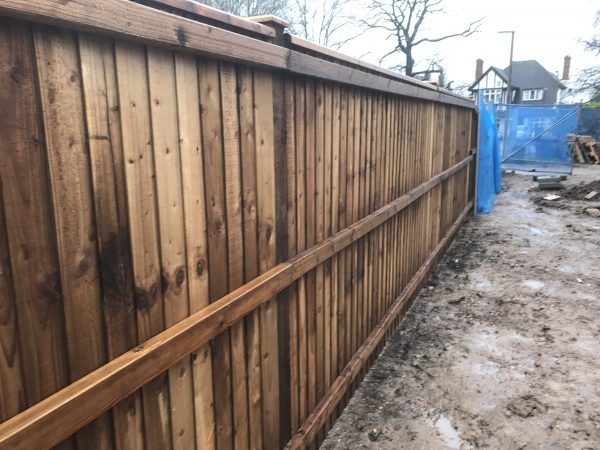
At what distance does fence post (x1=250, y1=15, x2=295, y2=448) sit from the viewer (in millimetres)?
2111

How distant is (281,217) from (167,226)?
81 centimetres

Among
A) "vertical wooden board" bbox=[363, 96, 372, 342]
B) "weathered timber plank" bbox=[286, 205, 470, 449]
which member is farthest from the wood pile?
"vertical wooden board" bbox=[363, 96, 372, 342]

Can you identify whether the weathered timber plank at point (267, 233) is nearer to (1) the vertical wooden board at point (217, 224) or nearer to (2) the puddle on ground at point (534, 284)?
(1) the vertical wooden board at point (217, 224)

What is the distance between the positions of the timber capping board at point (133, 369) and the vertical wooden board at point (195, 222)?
3.4 inches

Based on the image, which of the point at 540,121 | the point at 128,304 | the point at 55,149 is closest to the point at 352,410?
the point at 128,304

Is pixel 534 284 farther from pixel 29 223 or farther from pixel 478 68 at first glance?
pixel 478 68

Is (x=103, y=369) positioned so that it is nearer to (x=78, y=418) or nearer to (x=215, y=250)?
(x=78, y=418)

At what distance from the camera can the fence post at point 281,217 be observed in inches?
83.1

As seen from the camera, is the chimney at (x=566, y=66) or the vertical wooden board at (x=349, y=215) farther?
the chimney at (x=566, y=66)

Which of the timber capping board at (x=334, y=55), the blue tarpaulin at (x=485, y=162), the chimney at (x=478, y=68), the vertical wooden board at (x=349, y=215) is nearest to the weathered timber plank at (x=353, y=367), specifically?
the vertical wooden board at (x=349, y=215)

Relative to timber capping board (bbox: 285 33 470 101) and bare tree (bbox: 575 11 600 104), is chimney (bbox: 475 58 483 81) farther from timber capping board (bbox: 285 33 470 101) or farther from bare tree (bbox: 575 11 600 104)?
timber capping board (bbox: 285 33 470 101)

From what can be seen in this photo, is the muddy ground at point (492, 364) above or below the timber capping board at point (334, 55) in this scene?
below

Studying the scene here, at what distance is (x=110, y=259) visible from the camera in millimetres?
1341

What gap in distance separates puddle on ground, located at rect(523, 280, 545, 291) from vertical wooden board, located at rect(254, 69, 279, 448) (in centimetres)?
446
